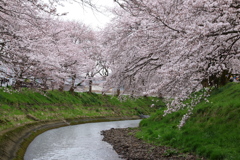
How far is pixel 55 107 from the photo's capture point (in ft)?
75.0

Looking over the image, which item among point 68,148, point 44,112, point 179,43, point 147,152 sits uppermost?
point 179,43

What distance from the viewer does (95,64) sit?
3584 cm

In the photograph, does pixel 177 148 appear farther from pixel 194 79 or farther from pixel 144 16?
pixel 144 16

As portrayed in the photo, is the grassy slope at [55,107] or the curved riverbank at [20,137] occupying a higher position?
the grassy slope at [55,107]

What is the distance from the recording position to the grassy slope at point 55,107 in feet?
53.0

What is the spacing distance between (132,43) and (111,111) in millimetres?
19919

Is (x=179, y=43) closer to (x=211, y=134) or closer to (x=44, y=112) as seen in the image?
(x=211, y=134)

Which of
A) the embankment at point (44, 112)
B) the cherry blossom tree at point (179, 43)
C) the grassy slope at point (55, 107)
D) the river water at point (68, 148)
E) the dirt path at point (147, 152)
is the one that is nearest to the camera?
the cherry blossom tree at point (179, 43)

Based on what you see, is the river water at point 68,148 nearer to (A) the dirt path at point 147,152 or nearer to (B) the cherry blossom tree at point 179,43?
(A) the dirt path at point 147,152

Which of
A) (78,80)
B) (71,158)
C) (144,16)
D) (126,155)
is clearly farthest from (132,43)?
(78,80)

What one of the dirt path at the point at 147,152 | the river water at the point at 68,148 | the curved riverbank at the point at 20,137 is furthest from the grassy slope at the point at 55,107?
the dirt path at the point at 147,152

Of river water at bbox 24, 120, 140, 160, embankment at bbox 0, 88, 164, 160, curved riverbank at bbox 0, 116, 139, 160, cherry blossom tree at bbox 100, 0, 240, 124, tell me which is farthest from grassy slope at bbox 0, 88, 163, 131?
cherry blossom tree at bbox 100, 0, 240, 124

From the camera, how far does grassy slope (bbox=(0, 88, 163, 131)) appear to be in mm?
16141

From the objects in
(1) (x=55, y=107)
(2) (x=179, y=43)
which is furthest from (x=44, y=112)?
(2) (x=179, y=43)
